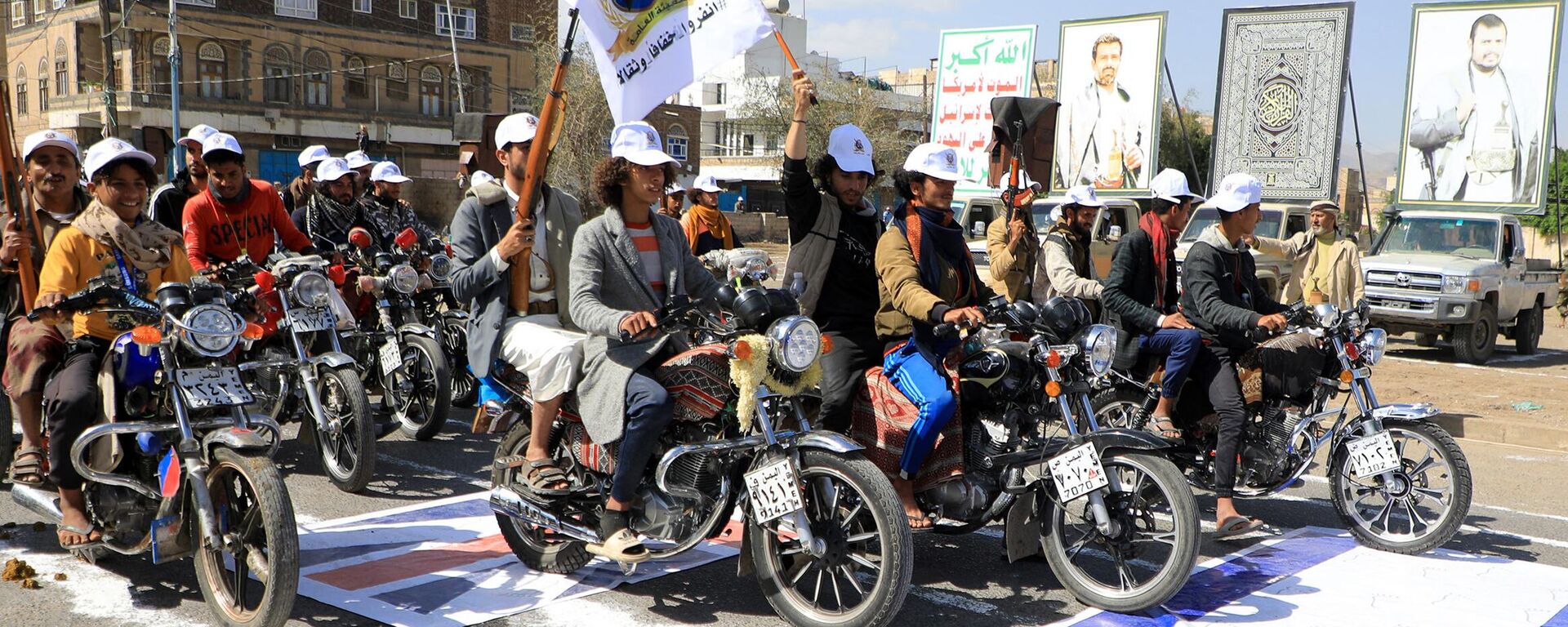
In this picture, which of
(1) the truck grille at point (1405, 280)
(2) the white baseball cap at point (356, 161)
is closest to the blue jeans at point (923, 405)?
(2) the white baseball cap at point (356, 161)

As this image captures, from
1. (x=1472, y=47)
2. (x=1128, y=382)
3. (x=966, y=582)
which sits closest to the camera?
(x=966, y=582)

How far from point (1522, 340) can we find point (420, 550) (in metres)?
17.2

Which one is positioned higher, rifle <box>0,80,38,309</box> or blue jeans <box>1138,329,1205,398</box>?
rifle <box>0,80,38,309</box>

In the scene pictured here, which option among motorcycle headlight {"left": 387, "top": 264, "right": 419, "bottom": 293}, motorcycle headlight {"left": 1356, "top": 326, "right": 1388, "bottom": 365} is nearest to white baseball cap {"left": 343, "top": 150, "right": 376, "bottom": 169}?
motorcycle headlight {"left": 387, "top": 264, "right": 419, "bottom": 293}

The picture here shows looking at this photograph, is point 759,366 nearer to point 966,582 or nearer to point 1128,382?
point 966,582

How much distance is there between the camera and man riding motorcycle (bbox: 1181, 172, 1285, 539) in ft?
20.5

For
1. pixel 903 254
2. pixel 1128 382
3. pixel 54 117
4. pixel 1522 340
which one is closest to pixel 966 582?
pixel 903 254

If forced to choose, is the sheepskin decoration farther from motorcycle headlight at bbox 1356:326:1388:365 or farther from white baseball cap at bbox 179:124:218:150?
white baseball cap at bbox 179:124:218:150

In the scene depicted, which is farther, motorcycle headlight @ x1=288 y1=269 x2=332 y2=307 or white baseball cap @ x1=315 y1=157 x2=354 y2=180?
white baseball cap @ x1=315 y1=157 x2=354 y2=180

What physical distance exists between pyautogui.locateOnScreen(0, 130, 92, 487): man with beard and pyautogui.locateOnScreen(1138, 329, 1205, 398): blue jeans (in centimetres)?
521

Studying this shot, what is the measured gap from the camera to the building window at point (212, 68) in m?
49.4

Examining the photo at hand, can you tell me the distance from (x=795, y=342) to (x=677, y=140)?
202 ft

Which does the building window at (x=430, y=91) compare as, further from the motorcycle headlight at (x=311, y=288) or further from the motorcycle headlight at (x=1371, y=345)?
the motorcycle headlight at (x=1371, y=345)

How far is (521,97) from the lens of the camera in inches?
2315
